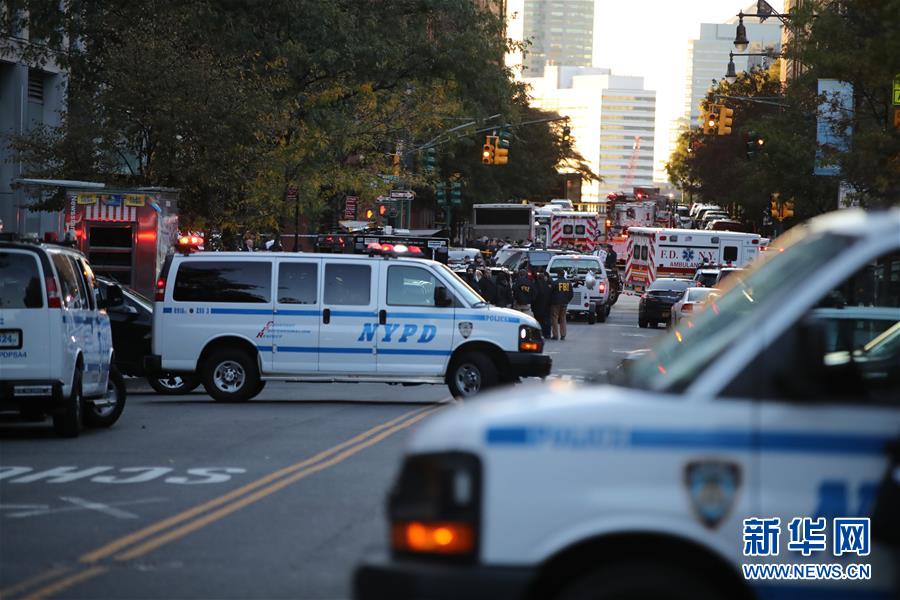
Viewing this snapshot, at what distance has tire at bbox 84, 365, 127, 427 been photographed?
17547 millimetres

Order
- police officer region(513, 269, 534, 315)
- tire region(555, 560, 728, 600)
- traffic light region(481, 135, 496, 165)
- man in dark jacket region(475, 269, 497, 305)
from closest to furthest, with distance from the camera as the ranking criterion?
tire region(555, 560, 728, 600) < police officer region(513, 269, 534, 315) < man in dark jacket region(475, 269, 497, 305) < traffic light region(481, 135, 496, 165)

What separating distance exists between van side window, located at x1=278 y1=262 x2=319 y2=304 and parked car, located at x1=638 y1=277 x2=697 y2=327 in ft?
87.0

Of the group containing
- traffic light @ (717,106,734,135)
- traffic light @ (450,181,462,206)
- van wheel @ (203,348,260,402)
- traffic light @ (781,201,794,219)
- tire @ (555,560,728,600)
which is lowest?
van wheel @ (203,348,260,402)

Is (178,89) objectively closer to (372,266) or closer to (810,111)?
(372,266)

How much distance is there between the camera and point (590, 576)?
5.23 metres

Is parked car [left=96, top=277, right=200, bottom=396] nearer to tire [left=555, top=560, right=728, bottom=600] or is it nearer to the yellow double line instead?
the yellow double line

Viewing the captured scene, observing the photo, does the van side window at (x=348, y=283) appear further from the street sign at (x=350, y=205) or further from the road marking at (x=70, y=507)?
the street sign at (x=350, y=205)

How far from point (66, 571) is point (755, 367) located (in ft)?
16.6

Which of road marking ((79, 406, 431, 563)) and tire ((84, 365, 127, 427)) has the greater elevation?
tire ((84, 365, 127, 427))

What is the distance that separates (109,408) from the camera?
58.3ft

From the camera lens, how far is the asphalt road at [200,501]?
349 inches

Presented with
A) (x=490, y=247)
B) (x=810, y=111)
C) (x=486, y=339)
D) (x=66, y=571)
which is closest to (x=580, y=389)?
(x=66, y=571)

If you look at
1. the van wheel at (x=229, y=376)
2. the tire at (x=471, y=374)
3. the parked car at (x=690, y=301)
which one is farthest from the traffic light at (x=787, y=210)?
the van wheel at (x=229, y=376)

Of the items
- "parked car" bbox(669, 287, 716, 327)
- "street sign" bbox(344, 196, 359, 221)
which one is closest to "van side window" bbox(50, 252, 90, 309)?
"parked car" bbox(669, 287, 716, 327)
